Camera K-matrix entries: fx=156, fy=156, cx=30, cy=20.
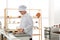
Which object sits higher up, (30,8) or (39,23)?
(30,8)

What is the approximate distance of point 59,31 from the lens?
14.2ft

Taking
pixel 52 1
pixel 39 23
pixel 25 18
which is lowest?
pixel 39 23

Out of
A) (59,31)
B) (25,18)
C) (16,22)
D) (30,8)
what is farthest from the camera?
(30,8)

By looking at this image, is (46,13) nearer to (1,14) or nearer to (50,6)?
(50,6)

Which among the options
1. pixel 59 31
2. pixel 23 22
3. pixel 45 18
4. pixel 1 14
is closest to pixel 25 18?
pixel 23 22

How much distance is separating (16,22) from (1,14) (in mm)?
759

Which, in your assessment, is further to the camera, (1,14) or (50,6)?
(50,6)

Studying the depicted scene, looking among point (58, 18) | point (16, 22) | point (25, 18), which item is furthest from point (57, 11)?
point (25, 18)

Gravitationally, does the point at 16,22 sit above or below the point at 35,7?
below

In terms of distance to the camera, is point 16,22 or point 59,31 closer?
point 59,31

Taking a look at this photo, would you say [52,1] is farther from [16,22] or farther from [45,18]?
[16,22]

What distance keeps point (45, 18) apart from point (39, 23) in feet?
2.53

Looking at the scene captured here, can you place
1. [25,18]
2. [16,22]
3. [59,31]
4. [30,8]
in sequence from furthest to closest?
[30,8] < [16,22] < [59,31] < [25,18]

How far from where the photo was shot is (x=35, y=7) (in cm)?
692
